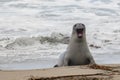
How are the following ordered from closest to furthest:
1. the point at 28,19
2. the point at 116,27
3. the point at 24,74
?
the point at 24,74, the point at 116,27, the point at 28,19

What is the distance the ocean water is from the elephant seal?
0.58 m

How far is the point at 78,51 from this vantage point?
27.7ft

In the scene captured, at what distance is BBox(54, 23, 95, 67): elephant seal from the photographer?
27.3 ft

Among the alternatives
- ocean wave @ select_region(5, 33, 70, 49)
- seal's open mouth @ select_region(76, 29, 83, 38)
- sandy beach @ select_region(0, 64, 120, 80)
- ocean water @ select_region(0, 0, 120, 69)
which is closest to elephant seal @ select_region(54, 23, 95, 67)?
seal's open mouth @ select_region(76, 29, 83, 38)

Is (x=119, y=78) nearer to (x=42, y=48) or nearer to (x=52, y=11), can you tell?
(x=42, y=48)

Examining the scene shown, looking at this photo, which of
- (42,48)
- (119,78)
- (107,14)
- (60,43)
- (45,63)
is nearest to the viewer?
(119,78)

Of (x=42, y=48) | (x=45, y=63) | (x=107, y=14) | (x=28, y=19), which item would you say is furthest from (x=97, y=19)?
(x=45, y=63)

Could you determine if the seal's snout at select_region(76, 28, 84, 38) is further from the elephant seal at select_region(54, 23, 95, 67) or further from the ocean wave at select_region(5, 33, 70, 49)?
the ocean wave at select_region(5, 33, 70, 49)

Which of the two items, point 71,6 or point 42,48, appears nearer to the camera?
point 42,48

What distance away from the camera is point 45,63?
9.02m

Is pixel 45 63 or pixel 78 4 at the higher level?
pixel 78 4

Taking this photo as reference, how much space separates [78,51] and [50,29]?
16.1 feet

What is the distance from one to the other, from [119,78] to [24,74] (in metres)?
1.30

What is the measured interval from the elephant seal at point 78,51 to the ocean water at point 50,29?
23.0 inches
